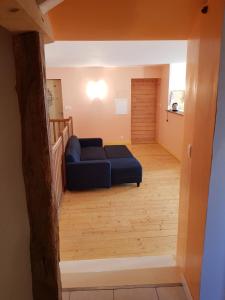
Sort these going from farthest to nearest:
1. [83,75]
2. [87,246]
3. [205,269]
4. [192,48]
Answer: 1. [83,75]
2. [87,246]
3. [192,48]
4. [205,269]

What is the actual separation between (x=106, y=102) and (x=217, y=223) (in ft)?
19.5

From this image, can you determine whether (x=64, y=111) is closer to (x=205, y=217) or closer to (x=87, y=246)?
(x=87, y=246)

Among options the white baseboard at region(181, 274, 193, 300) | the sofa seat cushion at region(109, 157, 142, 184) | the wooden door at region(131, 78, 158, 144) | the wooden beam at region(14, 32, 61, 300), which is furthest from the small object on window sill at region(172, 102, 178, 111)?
the wooden beam at region(14, 32, 61, 300)

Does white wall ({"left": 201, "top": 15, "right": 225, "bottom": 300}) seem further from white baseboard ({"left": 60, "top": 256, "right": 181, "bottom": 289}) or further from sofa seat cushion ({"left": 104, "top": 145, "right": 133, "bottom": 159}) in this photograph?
sofa seat cushion ({"left": 104, "top": 145, "right": 133, "bottom": 159})

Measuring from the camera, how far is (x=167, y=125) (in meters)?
6.39

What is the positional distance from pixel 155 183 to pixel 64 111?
3.81 meters

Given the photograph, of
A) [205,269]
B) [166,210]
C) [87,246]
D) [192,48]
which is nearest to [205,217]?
[205,269]

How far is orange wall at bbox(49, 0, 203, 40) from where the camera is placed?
4.55 feet

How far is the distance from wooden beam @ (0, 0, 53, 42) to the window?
5610 mm

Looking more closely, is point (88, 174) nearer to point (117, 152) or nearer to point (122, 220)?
point (122, 220)

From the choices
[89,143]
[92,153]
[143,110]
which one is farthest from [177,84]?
[92,153]

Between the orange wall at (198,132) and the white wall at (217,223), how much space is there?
33mm

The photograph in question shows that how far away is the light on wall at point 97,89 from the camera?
677 centimetres

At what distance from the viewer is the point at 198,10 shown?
55.9 inches
